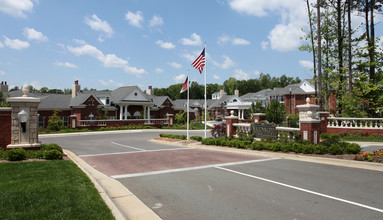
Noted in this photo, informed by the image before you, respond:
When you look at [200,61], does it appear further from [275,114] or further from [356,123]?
[356,123]

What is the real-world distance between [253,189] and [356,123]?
17.3m

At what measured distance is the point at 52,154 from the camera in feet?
34.3

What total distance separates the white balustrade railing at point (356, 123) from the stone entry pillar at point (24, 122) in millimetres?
20416

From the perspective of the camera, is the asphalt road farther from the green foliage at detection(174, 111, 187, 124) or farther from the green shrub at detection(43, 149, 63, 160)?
the green foliage at detection(174, 111, 187, 124)

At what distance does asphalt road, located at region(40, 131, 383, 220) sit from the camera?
5.23 meters

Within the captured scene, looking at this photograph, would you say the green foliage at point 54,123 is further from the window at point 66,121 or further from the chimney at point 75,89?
the chimney at point 75,89

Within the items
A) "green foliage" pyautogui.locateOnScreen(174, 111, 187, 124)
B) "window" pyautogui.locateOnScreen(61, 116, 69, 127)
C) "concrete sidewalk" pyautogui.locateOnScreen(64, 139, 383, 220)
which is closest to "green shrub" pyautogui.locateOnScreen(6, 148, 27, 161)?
"concrete sidewalk" pyautogui.locateOnScreen(64, 139, 383, 220)

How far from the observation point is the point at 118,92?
46.8 meters

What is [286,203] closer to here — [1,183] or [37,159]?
[1,183]

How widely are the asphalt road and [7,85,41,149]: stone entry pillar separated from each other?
3202 mm

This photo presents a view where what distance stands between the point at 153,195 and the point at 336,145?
9395mm

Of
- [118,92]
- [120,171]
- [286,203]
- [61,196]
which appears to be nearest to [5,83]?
[118,92]

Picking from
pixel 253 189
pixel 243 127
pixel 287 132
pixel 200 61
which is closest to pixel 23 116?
pixel 253 189

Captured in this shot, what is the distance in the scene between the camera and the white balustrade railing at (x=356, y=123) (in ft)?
63.6
